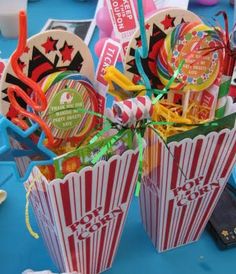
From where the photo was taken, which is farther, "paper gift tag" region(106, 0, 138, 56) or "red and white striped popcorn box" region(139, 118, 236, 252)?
"paper gift tag" region(106, 0, 138, 56)

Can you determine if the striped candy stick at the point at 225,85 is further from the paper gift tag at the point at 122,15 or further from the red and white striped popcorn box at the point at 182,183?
the paper gift tag at the point at 122,15

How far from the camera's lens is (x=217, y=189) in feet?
1.83

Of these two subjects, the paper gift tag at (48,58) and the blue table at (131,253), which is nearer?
the paper gift tag at (48,58)

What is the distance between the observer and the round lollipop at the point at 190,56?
0.49 m

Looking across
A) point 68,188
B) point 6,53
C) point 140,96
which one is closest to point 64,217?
point 68,188

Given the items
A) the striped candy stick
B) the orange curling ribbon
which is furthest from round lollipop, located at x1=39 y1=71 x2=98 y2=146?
the striped candy stick

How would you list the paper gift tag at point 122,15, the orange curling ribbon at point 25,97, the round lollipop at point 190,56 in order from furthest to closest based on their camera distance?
the paper gift tag at point 122,15
the round lollipop at point 190,56
the orange curling ribbon at point 25,97

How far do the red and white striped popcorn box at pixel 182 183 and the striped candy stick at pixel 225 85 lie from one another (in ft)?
0.09

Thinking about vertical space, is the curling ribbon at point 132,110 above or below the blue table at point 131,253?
above

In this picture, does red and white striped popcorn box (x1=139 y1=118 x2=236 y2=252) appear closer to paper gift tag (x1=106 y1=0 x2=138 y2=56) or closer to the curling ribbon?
the curling ribbon

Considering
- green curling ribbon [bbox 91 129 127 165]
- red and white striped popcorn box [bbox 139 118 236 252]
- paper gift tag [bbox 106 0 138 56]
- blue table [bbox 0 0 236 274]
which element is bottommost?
blue table [bbox 0 0 236 274]

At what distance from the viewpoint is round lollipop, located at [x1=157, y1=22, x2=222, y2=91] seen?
49 cm

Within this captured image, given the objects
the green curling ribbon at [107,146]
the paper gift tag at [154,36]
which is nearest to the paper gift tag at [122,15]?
the paper gift tag at [154,36]

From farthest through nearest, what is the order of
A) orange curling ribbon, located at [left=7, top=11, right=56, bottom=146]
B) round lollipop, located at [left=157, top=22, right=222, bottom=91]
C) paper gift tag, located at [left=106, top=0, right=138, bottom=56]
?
paper gift tag, located at [left=106, top=0, right=138, bottom=56] → round lollipop, located at [left=157, top=22, right=222, bottom=91] → orange curling ribbon, located at [left=7, top=11, right=56, bottom=146]
